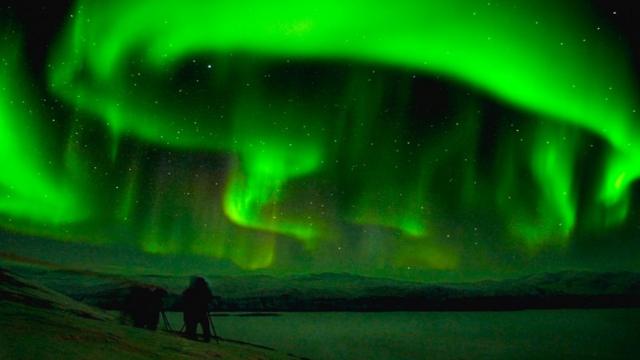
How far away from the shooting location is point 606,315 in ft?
103

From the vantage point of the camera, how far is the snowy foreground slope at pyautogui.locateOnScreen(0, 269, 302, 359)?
583 centimetres

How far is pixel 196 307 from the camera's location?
10.5m

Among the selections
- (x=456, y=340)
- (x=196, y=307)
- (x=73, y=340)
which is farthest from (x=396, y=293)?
(x=73, y=340)

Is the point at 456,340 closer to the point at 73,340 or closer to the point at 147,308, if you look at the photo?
the point at 147,308

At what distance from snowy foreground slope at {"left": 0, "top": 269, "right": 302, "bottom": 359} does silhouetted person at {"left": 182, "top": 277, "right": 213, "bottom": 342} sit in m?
→ 1.13

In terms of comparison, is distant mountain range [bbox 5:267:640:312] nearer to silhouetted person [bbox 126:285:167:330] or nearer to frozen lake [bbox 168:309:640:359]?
frozen lake [bbox 168:309:640:359]

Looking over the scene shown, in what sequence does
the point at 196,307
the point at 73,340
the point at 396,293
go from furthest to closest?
the point at 396,293, the point at 196,307, the point at 73,340

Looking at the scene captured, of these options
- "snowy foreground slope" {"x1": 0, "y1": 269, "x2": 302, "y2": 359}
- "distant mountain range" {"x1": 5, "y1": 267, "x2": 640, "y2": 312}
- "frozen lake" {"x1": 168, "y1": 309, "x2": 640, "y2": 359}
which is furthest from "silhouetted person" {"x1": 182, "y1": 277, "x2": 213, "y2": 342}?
"distant mountain range" {"x1": 5, "y1": 267, "x2": 640, "y2": 312}

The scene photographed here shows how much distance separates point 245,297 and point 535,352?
16.0m

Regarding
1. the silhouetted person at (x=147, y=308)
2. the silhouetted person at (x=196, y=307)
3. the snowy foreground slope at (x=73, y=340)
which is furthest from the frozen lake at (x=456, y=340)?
the snowy foreground slope at (x=73, y=340)

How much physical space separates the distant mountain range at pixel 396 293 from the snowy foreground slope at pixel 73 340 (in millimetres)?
13200

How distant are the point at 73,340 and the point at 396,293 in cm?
2988

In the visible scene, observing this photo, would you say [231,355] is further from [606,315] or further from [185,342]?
[606,315]

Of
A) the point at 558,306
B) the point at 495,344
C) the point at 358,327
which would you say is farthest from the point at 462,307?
the point at 495,344
